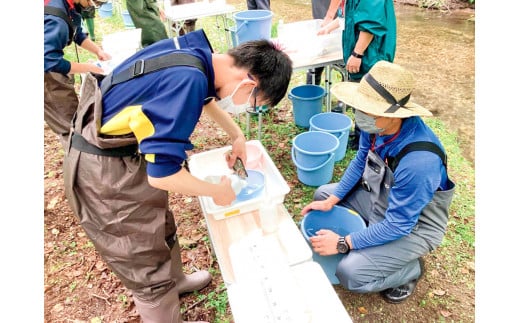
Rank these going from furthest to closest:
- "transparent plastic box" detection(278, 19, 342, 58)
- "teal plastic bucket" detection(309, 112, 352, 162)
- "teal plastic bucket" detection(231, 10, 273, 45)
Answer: "teal plastic bucket" detection(231, 10, 273, 45)
"transparent plastic box" detection(278, 19, 342, 58)
"teal plastic bucket" detection(309, 112, 352, 162)

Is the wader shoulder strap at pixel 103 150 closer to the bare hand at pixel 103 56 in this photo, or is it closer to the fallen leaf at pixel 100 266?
the fallen leaf at pixel 100 266

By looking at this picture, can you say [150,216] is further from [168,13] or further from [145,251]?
[168,13]

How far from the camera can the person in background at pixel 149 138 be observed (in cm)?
141

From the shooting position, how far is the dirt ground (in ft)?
8.25

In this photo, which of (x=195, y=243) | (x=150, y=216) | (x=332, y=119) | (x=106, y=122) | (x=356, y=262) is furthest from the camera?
(x=332, y=119)

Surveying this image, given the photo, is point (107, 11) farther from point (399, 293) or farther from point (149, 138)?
point (399, 293)

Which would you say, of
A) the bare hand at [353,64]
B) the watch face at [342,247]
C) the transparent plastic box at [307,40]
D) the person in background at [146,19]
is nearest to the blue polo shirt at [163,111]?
the watch face at [342,247]

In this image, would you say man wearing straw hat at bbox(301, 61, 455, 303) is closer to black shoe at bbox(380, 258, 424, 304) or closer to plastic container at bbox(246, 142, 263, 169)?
black shoe at bbox(380, 258, 424, 304)

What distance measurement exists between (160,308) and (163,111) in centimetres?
124

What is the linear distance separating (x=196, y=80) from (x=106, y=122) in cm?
49

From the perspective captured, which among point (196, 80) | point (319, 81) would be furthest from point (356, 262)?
point (319, 81)

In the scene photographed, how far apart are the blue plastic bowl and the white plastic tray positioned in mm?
32

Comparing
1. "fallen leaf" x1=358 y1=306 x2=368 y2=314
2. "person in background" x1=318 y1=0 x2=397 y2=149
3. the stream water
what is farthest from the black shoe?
the stream water

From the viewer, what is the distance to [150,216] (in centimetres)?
181
